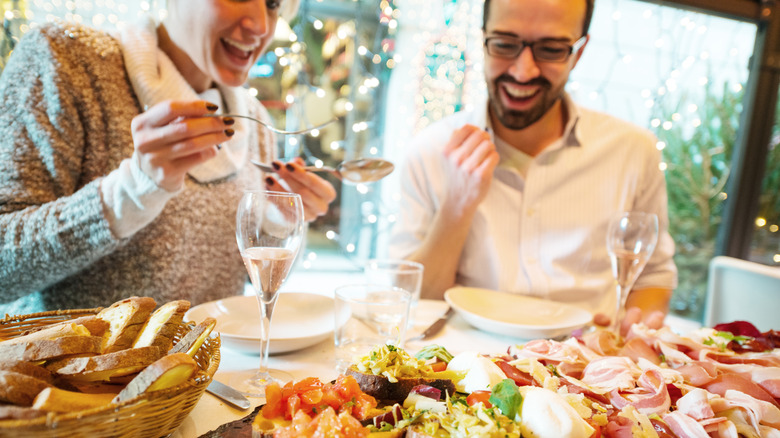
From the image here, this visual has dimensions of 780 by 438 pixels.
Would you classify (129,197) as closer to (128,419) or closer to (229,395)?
(229,395)

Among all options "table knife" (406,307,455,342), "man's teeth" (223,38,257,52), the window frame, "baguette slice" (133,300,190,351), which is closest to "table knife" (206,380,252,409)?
"baguette slice" (133,300,190,351)

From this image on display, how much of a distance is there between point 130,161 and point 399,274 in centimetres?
68

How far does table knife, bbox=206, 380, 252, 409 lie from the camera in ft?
2.33

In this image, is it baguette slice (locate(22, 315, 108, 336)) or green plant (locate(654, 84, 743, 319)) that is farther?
green plant (locate(654, 84, 743, 319))

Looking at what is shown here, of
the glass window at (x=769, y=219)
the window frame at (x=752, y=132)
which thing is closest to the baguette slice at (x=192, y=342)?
the window frame at (x=752, y=132)

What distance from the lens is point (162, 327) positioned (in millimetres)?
671

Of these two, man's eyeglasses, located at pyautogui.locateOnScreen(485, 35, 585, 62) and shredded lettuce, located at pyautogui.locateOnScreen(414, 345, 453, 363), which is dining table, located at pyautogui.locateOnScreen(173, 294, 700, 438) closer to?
shredded lettuce, located at pyautogui.locateOnScreen(414, 345, 453, 363)

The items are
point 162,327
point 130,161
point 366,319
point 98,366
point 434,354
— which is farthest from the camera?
point 130,161

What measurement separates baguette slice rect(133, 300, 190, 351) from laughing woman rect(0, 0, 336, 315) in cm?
40

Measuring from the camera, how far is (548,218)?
1.87 meters

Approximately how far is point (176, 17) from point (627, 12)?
3713mm

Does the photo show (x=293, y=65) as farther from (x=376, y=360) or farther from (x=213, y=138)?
(x=376, y=360)

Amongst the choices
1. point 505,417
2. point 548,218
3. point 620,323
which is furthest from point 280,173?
point 548,218

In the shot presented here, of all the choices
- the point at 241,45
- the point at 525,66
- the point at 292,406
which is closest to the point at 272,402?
the point at 292,406
